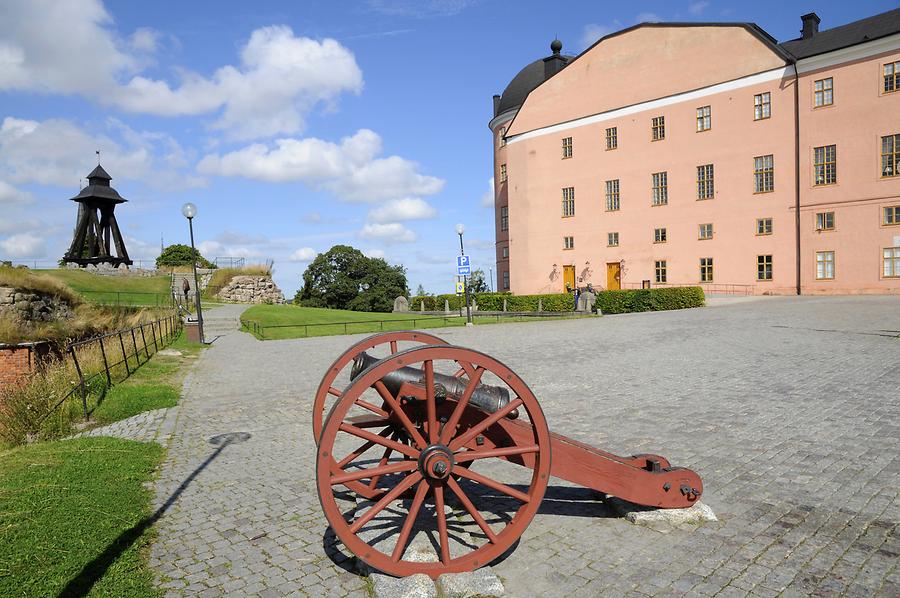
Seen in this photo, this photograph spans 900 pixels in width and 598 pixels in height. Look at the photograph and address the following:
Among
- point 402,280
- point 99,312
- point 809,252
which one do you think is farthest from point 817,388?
point 402,280

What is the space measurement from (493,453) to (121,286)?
42.7 meters

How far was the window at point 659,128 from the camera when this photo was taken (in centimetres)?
3803

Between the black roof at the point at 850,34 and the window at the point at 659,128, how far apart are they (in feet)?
24.8

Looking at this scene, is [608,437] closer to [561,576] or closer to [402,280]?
[561,576]

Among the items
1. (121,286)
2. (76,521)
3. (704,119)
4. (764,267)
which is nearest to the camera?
(76,521)

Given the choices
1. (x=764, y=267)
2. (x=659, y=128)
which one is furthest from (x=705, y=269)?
(x=659, y=128)

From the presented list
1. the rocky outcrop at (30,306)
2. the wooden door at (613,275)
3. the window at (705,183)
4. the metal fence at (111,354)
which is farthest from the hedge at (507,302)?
the rocky outcrop at (30,306)

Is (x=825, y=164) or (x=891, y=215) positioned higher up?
(x=825, y=164)

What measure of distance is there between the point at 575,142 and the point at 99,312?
31.8 m

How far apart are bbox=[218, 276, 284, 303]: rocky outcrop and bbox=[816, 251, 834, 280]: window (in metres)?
40.5

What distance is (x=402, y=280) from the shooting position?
66812mm

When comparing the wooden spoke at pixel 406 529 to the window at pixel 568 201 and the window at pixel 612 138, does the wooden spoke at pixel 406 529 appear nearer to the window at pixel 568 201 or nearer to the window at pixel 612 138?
the window at pixel 612 138

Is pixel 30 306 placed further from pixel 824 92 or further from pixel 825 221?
pixel 824 92

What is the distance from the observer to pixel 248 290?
5056 cm
